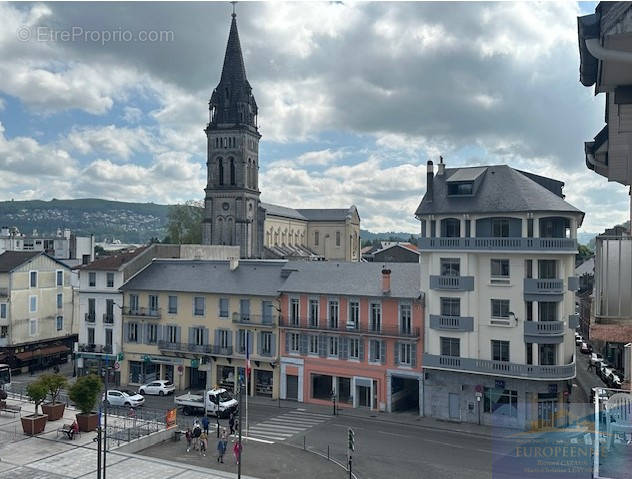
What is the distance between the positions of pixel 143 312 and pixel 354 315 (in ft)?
67.1

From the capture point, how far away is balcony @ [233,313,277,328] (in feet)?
161

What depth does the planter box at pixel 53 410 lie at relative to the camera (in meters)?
38.1

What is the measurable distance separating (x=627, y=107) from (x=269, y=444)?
32385mm

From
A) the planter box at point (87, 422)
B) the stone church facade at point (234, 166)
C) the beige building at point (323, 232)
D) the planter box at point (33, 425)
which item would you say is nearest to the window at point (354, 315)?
the planter box at point (87, 422)

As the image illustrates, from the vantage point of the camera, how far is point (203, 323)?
51.9 metres

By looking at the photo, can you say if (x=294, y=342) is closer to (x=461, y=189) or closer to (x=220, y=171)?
(x=461, y=189)

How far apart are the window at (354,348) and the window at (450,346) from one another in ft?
22.0

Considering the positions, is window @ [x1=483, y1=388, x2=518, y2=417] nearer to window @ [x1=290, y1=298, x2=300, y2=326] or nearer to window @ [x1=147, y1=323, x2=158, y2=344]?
window @ [x1=290, y1=298, x2=300, y2=326]

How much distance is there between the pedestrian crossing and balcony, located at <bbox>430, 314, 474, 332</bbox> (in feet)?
33.7

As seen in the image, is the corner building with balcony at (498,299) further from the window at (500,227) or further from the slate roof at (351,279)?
the slate roof at (351,279)

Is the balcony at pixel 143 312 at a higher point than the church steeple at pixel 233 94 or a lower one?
lower

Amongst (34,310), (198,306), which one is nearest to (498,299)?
(198,306)

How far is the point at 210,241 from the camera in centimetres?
10481

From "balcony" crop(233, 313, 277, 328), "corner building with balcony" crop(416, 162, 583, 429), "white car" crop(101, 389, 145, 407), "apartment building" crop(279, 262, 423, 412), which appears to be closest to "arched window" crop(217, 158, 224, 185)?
"balcony" crop(233, 313, 277, 328)
